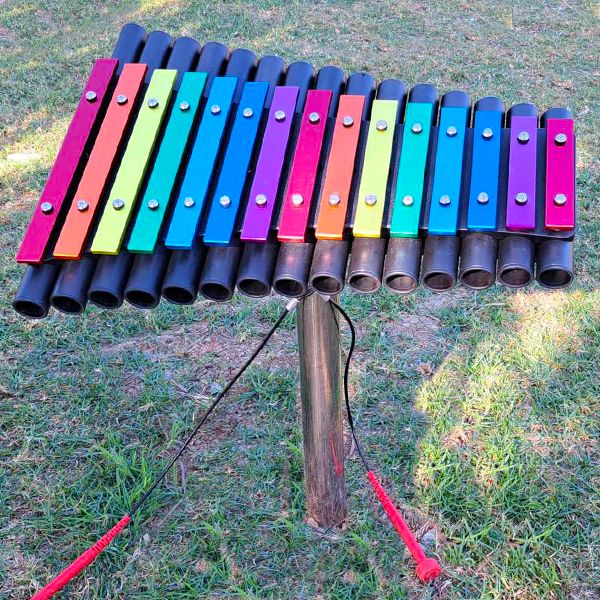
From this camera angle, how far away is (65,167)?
230 cm

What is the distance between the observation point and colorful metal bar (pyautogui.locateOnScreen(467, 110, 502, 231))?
2.05 metres

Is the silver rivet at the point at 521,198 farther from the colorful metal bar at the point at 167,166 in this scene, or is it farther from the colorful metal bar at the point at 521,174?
the colorful metal bar at the point at 167,166

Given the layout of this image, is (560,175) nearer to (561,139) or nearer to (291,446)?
(561,139)

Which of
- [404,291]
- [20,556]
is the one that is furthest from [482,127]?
[20,556]

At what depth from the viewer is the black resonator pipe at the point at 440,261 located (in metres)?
2.05

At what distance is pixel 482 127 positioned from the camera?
225 centimetres

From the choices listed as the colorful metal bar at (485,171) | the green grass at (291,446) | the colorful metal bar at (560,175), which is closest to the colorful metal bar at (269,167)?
the colorful metal bar at (485,171)

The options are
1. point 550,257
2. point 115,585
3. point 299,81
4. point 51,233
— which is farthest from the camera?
point 115,585

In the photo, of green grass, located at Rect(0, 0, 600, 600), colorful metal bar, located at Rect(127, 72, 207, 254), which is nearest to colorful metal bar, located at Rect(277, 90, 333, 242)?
colorful metal bar, located at Rect(127, 72, 207, 254)

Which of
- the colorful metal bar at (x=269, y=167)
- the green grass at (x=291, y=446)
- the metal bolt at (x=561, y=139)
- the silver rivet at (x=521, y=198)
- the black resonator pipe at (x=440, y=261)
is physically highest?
the colorful metal bar at (x=269, y=167)

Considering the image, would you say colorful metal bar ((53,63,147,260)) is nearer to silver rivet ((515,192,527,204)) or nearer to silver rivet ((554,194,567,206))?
silver rivet ((515,192,527,204))

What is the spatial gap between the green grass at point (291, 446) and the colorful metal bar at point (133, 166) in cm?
143

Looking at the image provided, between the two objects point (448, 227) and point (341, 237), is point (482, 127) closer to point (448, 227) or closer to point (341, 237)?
point (448, 227)

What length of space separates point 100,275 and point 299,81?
92 cm
